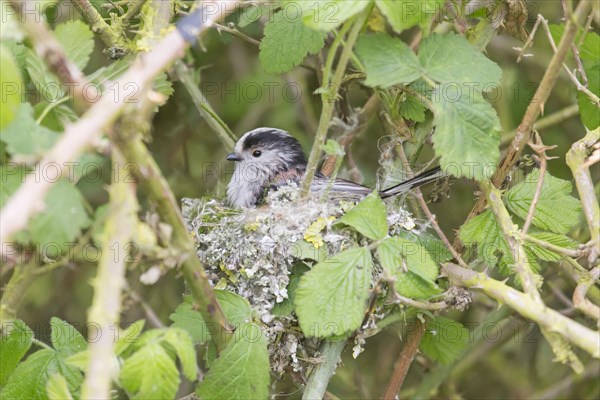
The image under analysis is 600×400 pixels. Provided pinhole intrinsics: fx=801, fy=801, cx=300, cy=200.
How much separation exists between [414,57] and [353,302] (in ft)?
2.85

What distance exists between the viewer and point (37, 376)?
8.77ft

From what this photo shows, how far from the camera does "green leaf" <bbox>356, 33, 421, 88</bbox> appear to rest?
Result: 265 centimetres

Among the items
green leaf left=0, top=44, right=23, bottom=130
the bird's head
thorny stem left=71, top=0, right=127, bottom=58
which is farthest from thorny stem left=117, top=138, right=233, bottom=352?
the bird's head

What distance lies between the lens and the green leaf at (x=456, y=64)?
108 inches

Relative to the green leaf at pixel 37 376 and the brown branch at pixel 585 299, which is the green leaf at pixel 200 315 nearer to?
the green leaf at pixel 37 376

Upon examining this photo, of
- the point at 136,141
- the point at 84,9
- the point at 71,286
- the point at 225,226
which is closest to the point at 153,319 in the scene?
the point at 225,226

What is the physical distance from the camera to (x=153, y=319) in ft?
14.9

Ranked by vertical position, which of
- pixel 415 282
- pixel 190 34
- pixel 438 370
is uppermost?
pixel 190 34

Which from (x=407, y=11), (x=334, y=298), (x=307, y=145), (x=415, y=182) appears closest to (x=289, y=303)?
(x=334, y=298)

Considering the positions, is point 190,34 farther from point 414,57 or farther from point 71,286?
point 71,286

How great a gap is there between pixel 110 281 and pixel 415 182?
6.54 ft

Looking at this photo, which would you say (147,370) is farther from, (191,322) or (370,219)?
(370,219)

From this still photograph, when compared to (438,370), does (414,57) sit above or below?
above

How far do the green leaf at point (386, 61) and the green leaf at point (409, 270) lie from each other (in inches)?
24.6
